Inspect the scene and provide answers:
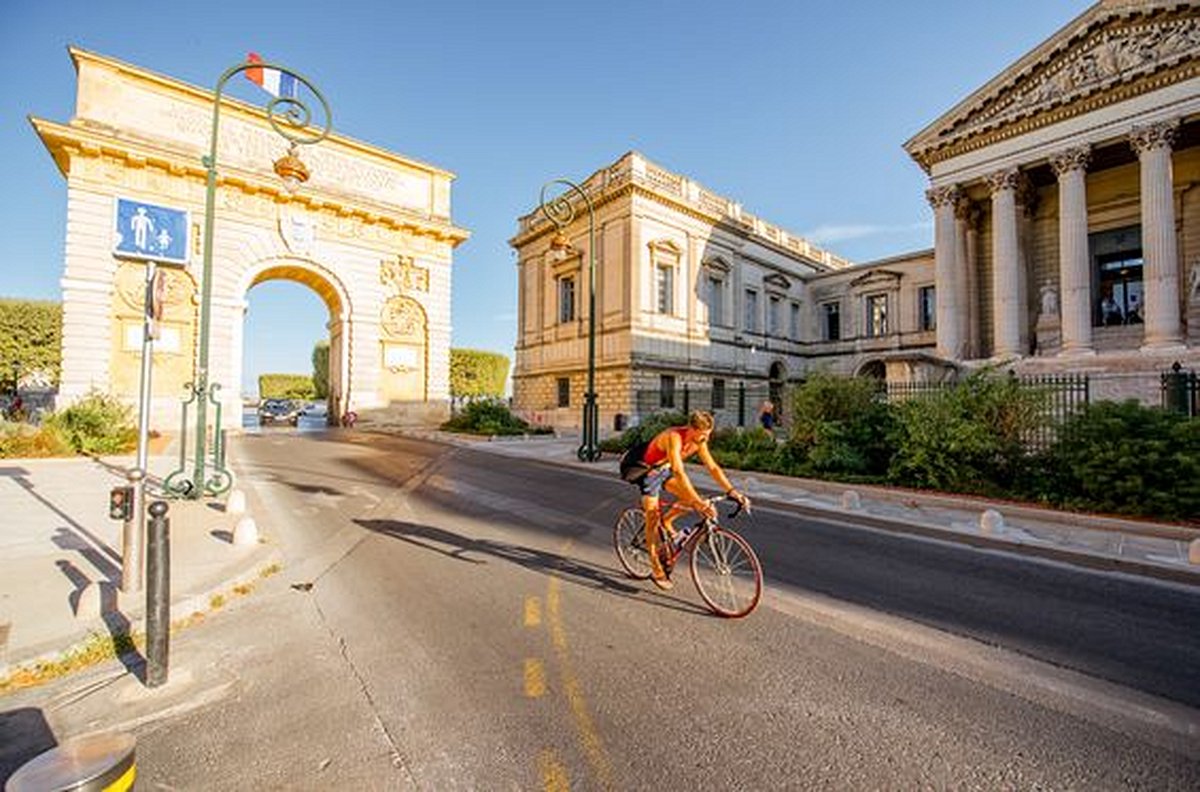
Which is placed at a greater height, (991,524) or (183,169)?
(183,169)

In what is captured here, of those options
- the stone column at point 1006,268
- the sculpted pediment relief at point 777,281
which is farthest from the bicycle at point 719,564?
the sculpted pediment relief at point 777,281

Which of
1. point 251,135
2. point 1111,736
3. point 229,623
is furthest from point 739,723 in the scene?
point 251,135

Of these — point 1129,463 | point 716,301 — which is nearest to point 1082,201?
point 716,301

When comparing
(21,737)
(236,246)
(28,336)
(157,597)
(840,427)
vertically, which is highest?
(236,246)

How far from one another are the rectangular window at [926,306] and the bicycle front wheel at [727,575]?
34.5m

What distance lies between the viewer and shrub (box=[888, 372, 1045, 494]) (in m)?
9.82

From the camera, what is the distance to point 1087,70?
19531mm

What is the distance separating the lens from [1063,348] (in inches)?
788

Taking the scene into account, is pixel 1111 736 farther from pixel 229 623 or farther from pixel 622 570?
pixel 229 623

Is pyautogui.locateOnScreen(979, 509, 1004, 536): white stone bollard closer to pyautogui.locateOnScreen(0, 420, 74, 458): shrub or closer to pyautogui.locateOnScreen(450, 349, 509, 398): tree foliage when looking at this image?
pyautogui.locateOnScreen(0, 420, 74, 458): shrub

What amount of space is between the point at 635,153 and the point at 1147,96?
19.6 meters

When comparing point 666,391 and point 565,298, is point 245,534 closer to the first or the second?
point 666,391

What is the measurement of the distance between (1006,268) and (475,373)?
137ft

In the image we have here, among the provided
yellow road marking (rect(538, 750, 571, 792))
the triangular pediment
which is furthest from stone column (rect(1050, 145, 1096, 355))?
yellow road marking (rect(538, 750, 571, 792))
